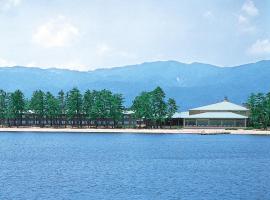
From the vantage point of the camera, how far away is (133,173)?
222ft

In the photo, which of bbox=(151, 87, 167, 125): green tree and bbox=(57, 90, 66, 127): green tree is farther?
bbox=(57, 90, 66, 127): green tree

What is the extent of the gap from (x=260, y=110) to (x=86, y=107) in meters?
54.1

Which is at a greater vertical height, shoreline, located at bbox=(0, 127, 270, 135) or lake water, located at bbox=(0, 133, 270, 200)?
shoreline, located at bbox=(0, 127, 270, 135)

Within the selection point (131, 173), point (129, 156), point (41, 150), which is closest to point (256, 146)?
point (129, 156)

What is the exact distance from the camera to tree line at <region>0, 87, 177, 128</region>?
6752 inches

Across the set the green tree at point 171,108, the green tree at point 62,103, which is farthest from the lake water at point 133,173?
the green tree at point 62,103

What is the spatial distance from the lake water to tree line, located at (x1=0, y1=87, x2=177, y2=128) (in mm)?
64374

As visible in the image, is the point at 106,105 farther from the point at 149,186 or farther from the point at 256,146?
the point at 149,186

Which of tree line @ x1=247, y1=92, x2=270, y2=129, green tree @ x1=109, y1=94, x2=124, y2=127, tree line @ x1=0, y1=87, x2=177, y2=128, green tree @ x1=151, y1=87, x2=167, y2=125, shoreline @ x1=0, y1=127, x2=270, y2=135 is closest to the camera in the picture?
shoreline @ x1=0, y1=127, x2=270, y2=135

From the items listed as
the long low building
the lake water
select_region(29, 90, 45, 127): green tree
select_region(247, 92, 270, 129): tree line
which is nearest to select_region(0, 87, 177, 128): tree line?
select_region(29, 90, 45, 127): green tree

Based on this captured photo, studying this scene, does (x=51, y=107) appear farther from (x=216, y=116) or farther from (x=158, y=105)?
(x=216, y=116)

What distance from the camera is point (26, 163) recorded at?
258ft

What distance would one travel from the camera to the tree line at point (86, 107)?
172 meters

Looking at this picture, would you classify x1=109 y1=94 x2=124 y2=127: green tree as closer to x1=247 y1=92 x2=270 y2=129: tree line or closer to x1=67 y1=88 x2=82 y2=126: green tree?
x1=67 y1=88 x2=82 y2=126: green tree
